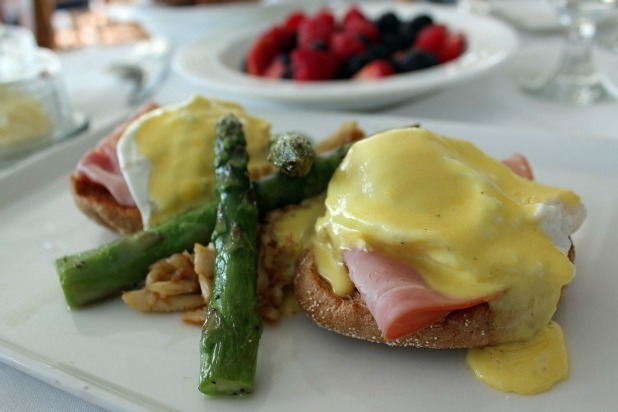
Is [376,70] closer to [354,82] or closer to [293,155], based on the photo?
[354,82]

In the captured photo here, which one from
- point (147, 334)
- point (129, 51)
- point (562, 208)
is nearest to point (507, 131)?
point (562, 208)

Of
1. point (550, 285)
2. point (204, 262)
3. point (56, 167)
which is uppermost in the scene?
point (550, 285)

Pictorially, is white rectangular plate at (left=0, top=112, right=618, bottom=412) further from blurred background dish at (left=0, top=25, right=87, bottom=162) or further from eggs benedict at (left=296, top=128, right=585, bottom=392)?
blurred background dish at (left=0, top=25, right=87, bottom=162)

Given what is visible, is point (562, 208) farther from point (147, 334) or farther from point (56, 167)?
point (56, 167)

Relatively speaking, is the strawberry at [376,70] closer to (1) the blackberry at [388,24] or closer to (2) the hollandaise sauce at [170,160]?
(1) the blackberry at [388,24]

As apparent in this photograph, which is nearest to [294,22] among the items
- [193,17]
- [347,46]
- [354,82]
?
[347,46]

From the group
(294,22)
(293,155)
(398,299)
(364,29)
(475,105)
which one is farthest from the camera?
(294,22)

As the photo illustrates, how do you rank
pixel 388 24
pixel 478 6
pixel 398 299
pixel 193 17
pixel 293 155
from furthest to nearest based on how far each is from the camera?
pixel 478 6
pixel 193 17
pixel 388 24
pixel 293 155
pixel 398 299
